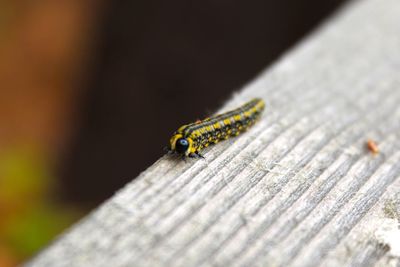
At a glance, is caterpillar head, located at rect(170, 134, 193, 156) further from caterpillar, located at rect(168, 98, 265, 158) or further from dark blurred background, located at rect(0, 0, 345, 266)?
dark blurred background, located at rect(0, 0, 345, 266)

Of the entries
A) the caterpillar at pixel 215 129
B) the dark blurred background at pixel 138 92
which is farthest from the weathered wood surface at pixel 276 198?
the dark blurred background at pixel 138 92

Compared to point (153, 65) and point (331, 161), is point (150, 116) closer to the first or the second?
point (153, 65)

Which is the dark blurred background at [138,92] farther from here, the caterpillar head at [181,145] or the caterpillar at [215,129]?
the caterpillar head at [181,145]

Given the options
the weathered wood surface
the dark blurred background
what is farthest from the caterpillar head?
the dark blurred background

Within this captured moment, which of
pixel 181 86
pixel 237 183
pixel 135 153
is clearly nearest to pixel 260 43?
pixel 181 86

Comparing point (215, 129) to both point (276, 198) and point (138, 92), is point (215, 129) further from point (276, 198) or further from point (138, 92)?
point (138, 92)
